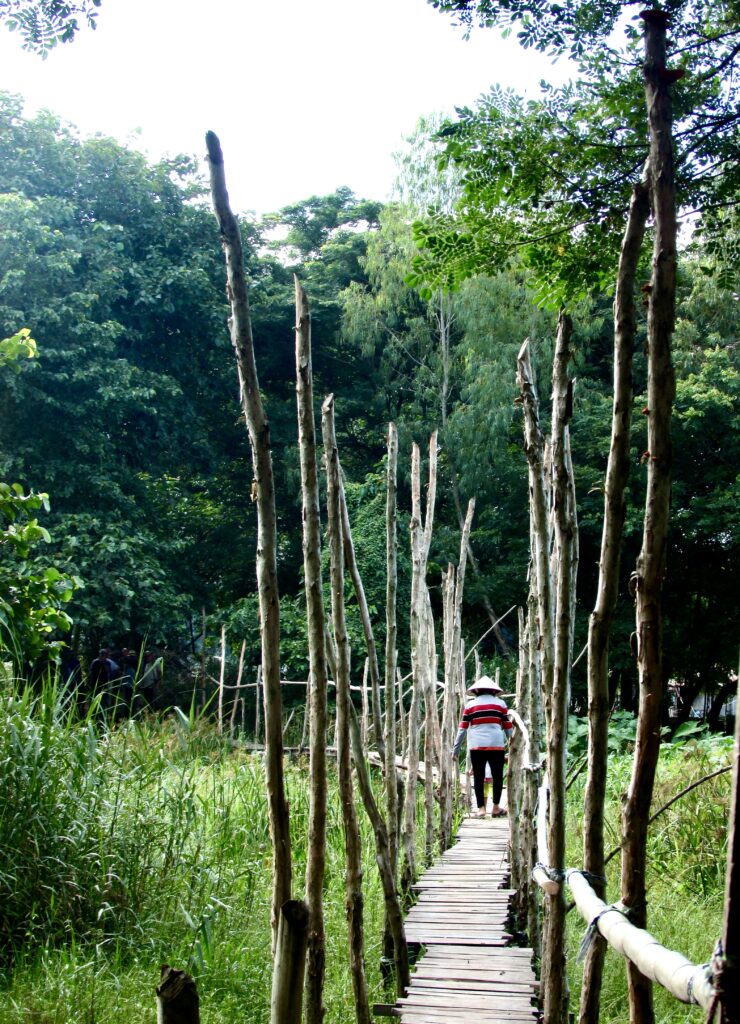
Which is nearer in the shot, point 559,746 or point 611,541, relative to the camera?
point 611,541

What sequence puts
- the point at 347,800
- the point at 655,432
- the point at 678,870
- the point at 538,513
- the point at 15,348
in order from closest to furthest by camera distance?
the point at 655,432, the point at 347,800, the point at 538,513, the point at 15,348, the point at 678,870

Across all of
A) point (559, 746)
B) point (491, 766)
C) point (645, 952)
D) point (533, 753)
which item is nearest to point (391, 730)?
point (533, 753)

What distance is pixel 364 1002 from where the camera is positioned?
2818 mm

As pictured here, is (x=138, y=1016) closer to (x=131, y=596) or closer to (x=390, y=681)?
(x=390, y=681)

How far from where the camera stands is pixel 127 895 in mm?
3637

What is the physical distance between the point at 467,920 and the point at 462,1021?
119cm

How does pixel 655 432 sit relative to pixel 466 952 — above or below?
above

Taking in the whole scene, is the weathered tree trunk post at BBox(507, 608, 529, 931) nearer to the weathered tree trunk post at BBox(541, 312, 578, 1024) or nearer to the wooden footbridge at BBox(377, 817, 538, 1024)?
the wooden footbridge at BBox(377, 817, 538, 1024)

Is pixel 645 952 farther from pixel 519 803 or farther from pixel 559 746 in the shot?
pixel 519 803

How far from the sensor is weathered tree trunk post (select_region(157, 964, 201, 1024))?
1.26m

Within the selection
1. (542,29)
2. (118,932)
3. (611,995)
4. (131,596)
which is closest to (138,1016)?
(118,932)

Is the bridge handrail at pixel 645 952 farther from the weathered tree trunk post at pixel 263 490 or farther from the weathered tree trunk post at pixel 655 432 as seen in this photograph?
the weathered tree trunk post at pixel 263 490

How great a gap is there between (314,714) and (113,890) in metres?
1.59

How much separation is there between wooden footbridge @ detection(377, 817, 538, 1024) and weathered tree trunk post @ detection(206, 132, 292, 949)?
4.65 feet
